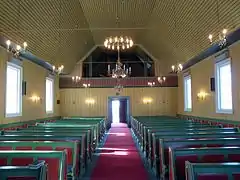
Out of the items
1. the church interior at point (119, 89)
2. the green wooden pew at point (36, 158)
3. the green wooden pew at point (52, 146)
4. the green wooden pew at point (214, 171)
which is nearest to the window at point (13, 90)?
the church interior at point (119, 89)

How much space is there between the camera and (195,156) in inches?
138

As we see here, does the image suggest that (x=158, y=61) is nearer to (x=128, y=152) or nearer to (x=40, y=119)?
(x=40, y=119)

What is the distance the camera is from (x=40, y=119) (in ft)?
43.2

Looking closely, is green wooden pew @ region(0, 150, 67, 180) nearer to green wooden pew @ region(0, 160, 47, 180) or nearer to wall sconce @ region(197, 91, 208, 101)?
green wooden pew @ region(0, 160, 47, 180)

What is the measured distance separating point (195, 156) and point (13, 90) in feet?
28.1

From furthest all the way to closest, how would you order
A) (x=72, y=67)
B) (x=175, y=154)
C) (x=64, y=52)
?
(x=72, y=67)
(x=64, y=52)
(x=175, y=154)

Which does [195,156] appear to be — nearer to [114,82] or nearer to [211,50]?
[211,50]

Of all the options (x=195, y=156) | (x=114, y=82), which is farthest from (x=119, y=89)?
(x=195, y=156)

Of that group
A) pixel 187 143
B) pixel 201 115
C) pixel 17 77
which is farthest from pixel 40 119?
pixel 187 143

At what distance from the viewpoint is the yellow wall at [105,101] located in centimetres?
1816

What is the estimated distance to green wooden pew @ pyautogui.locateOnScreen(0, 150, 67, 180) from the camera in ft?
11.1

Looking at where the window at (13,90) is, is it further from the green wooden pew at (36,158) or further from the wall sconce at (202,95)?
the wall sconce at (202,95)

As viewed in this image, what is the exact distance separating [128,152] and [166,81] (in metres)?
9.90

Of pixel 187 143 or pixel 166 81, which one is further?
pixel 166 81
